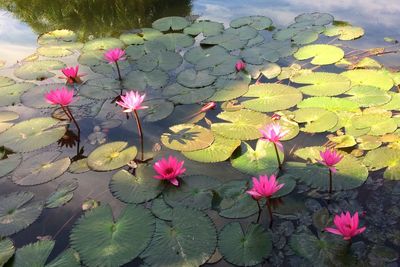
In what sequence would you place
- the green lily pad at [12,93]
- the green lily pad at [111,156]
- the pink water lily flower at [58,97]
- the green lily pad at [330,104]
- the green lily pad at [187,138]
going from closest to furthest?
the green lily pad at [111,156], the green lily pad at [187,138], the pink water lily flower at [58,97], the green lily pad at [330,104], the green lily pad at [12,93]

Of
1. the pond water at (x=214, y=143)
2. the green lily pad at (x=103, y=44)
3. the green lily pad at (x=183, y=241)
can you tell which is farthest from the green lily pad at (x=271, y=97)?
the green lily pad at (x=103, y=44)

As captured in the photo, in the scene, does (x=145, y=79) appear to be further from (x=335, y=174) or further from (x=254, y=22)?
(x=335, y=174)

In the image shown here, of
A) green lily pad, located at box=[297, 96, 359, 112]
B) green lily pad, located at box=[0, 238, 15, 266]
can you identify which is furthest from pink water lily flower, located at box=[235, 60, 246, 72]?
green lily pad, located at box=[0, 238, 15, 266]

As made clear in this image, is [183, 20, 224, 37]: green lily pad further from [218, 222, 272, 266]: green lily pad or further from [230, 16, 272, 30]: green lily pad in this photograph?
[218, 222, 272, 266]: green lily pad

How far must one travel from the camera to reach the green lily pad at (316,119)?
2641mm

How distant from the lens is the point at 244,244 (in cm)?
187

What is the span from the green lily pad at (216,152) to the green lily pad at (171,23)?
2.00 meters

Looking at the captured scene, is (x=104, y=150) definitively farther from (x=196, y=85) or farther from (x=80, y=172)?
(x=196, y=85)

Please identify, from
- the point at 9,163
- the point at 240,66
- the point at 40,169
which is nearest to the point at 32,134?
the point at 9,163

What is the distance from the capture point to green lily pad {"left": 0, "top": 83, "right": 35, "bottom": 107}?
10.3 feet

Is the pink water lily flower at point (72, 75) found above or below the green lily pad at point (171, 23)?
below

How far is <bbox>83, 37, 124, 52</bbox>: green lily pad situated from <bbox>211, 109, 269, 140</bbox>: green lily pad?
5.23ft

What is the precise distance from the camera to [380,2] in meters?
4.39

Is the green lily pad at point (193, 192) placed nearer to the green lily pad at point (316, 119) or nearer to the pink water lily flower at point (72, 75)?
the green lily pad at point (316, 119)
